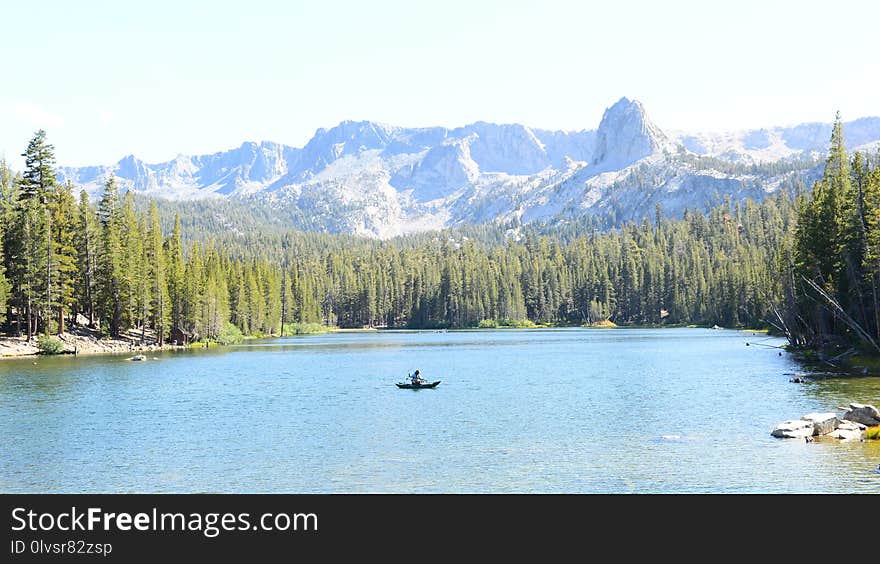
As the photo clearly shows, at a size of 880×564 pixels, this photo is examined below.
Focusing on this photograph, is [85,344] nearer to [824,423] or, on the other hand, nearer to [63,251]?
[63,251]

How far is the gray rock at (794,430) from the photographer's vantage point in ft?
132

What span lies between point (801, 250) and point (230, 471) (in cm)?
7372

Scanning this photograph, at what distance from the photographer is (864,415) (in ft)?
137

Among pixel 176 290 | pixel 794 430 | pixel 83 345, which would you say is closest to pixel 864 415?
pixel 794 430

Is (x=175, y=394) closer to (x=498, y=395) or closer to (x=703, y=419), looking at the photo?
(x=498, y=395)

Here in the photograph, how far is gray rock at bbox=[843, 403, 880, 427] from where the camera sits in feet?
136

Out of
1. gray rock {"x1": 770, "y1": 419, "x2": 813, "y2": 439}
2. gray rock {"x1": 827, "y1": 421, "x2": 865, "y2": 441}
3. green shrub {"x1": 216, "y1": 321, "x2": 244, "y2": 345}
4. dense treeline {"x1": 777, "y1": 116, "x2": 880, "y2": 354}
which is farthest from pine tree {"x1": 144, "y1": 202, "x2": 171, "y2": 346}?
gray rock {"x1": 827, "y1": 421, "x2": 865, "y2": 441}

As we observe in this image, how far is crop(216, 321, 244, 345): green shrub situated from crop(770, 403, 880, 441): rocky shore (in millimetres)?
115871

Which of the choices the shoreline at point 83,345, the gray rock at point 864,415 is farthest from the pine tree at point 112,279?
the gray rock at point 864,415

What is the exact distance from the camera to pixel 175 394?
65.2m

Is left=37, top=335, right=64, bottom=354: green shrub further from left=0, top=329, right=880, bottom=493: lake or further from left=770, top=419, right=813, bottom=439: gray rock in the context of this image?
left=770, top=419, right=813, bottom=439: gray rock

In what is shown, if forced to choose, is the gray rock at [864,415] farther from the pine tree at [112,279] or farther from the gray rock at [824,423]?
the pine tree at [112,279]

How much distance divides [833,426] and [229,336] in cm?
12071

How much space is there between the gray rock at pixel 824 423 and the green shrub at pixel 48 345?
88300 mm
